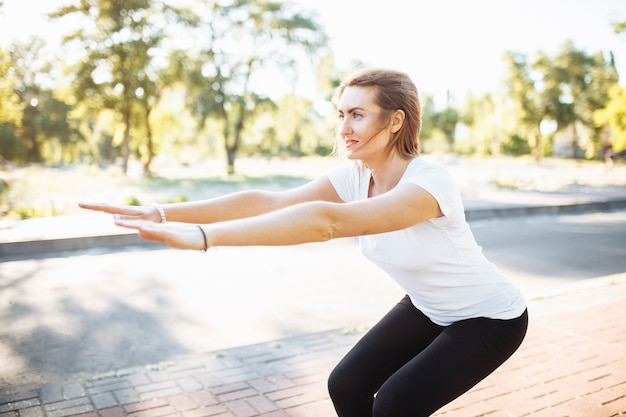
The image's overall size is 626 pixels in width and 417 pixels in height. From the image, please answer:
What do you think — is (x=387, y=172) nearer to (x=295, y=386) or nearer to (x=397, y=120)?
(x=397, y=120)

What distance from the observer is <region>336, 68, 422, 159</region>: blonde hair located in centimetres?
229

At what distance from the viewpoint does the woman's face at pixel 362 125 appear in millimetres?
2307

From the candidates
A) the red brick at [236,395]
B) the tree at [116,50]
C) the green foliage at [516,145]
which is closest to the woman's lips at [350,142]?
the red brick at [236,395]

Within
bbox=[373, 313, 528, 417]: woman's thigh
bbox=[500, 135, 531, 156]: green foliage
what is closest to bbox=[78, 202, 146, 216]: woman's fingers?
bbox=[373, 313, 528, 417]: woman's thigh

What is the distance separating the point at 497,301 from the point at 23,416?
268 cm

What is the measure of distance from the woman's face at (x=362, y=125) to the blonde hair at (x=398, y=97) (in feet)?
0.09

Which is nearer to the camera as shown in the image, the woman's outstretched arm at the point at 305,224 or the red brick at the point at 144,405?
the woman's outstretched arm at the point at 305,224

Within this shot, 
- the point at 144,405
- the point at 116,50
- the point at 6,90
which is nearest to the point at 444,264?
the point at 144,405

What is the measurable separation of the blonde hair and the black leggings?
28.8 inches

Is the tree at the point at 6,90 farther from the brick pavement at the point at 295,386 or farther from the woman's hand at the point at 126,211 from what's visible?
the woman's hand at the point at 126,211

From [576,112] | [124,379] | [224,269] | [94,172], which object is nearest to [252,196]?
[124,379]

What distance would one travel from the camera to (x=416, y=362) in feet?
7.03

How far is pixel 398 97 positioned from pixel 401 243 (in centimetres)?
60

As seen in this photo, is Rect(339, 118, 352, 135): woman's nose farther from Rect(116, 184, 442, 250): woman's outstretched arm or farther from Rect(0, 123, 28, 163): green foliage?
Rect(0, 123, 28, 163): green foliage
